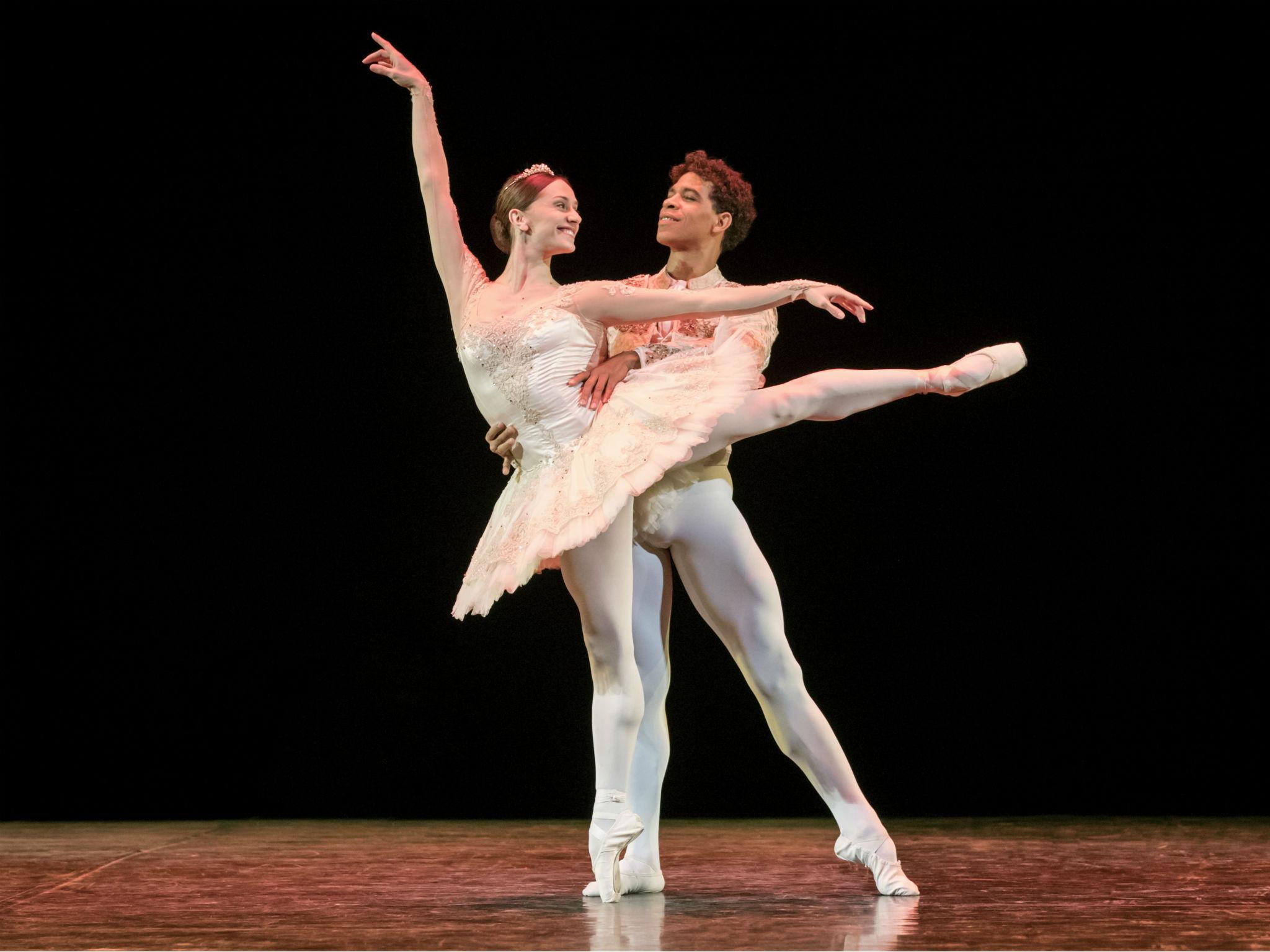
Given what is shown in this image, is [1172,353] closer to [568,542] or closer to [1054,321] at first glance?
[1054,321]

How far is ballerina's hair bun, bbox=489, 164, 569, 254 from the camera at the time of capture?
3.00 meters

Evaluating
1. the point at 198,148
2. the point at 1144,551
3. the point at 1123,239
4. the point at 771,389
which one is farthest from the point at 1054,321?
the point at 198,148

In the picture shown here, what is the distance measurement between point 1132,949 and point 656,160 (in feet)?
9.70

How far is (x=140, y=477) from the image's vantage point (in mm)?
4594

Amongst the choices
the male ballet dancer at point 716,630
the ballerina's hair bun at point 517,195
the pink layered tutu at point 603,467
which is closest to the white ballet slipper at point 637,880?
the male ballet dancer at point 716,630

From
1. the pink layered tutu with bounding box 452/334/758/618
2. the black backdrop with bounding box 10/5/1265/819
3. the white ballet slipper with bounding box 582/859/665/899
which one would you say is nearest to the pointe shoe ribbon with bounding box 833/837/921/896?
the white ballet slipper with bounding box 582/859/665/899

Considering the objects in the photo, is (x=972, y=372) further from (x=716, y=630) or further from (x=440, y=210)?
(x=440, y=210)

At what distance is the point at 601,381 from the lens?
2.95 meters

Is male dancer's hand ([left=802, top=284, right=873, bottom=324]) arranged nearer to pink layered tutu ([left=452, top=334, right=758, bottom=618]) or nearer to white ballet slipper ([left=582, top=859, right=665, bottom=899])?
pink layered tutu ([left=452, top=334, right=758, bottom=618])

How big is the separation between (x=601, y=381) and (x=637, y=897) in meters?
0.98

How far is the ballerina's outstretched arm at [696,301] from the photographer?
279 centimetres

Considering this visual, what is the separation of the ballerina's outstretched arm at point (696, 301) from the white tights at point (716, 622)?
6.4 inches

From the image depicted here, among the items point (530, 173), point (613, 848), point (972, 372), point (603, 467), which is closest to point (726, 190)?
point (530, 173)

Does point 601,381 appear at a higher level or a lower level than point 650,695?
higher
